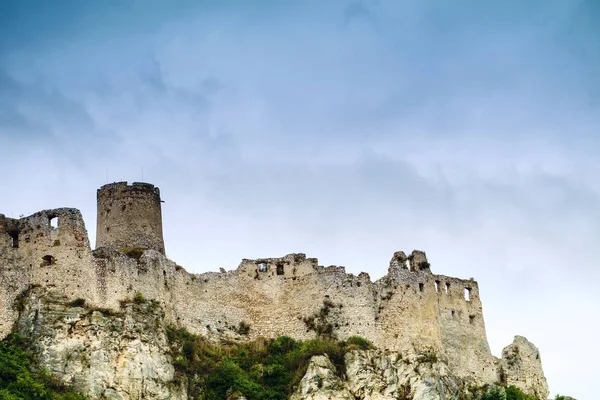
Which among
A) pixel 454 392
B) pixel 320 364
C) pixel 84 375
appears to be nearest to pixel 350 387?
pixel 320 364

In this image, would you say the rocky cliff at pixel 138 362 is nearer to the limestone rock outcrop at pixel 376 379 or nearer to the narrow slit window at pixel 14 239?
the limestone rock outcrop at pixel 376 379

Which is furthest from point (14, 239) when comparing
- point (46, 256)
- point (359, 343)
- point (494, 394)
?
point (494, 394)

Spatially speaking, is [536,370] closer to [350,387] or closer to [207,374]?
[350,387]

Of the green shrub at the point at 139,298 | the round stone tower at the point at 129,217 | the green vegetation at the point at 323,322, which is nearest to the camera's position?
the green shrub at the point at 139,298

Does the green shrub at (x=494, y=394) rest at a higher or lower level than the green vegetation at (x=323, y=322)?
lower

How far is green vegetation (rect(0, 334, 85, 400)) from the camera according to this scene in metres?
69.4

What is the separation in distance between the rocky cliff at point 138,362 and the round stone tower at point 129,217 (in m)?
5.37

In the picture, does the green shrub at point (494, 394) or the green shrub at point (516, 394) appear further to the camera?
the green shrub at point (516, 394)

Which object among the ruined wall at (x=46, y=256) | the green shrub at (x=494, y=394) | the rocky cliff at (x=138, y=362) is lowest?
the green shrub at (x=494, y=394)

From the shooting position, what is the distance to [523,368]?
90.2 meters

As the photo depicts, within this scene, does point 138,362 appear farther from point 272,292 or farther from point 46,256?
point 272,292

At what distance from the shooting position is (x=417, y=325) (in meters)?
82.6

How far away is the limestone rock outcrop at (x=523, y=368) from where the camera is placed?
89.4m

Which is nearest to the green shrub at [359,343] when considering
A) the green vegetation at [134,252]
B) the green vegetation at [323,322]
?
the green vegetation at [323,322]
